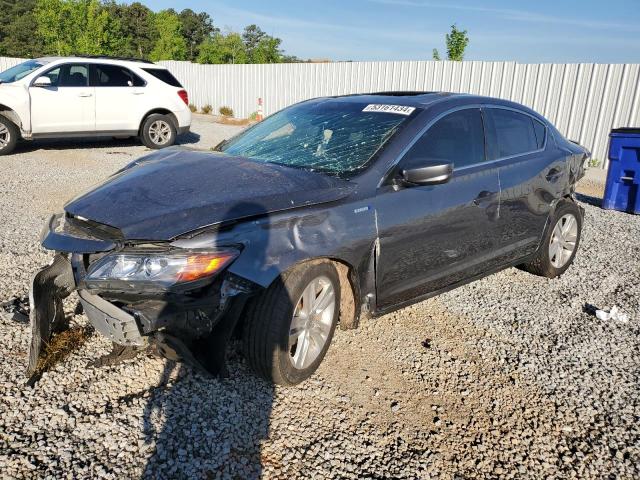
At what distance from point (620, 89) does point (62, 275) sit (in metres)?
12.5

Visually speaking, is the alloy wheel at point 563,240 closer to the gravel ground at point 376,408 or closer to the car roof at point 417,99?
the gravel ground at point 376,408

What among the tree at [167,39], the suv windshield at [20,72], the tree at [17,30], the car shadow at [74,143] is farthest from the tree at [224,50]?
the suv windshield at [20,72]

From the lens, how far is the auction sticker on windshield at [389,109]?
3639 mm

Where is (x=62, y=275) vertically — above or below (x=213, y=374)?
above

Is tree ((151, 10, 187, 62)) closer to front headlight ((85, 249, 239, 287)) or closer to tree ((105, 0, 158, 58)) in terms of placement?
tree ((105, 0, 158, 58))

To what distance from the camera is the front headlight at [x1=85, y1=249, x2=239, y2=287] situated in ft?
7.97

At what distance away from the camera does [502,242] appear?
4.20 meters

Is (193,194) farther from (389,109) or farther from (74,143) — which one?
(74,143)

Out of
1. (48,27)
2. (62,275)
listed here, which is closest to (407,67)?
(62,275)

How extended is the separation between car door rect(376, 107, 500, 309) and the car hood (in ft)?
1.43

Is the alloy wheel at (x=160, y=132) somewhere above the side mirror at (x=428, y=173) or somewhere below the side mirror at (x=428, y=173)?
below

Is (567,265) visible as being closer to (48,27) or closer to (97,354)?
(97,354)

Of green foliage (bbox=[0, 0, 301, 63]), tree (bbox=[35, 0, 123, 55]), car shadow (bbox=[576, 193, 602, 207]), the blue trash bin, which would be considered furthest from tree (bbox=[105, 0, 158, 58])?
the blue trash bin

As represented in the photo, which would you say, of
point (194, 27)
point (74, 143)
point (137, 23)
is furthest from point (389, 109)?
point (194, 27)
